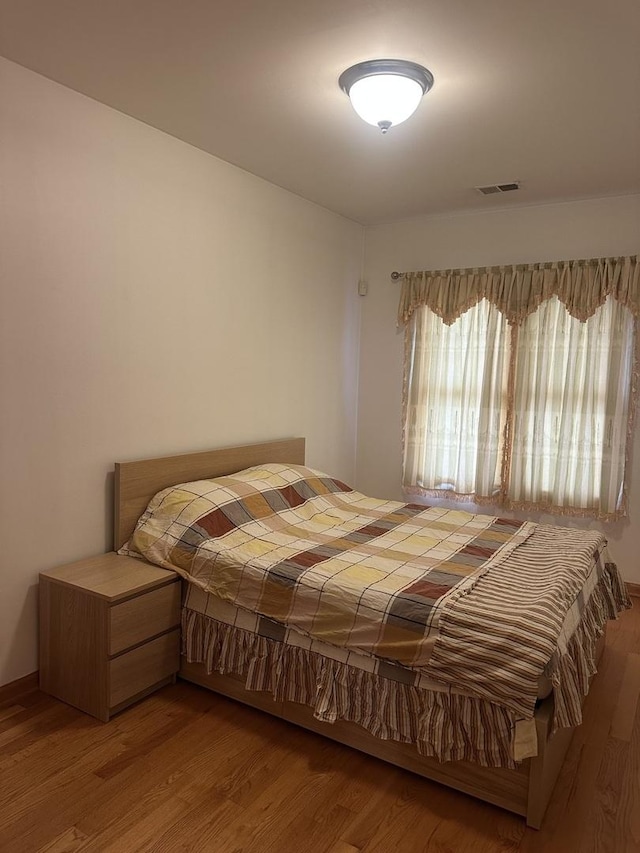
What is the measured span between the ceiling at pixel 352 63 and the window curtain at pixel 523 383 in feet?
2.34

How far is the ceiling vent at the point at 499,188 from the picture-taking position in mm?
3600

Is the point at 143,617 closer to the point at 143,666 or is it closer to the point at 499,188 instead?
the point at 143,666

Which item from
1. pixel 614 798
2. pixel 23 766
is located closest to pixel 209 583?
pixel 23 766

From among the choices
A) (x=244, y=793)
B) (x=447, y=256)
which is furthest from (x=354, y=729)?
(x=447, y=256)

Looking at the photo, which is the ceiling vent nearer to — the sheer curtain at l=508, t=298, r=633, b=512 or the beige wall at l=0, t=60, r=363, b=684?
the sheer curtain at l=508, t=298, r=633, b=512

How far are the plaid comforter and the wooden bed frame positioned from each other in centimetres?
10

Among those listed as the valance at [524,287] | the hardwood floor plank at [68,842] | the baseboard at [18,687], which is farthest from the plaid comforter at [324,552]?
the valance at [524,287]

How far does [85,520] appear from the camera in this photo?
273 cm

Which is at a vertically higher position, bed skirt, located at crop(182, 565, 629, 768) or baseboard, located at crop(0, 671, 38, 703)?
bed skirt, located at crop(182, 565, 629, 768)

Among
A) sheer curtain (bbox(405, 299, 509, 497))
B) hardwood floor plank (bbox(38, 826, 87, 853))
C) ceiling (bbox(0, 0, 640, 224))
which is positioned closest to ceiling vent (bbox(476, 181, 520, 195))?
ceiling (bbox(0, 0, 640, 224))

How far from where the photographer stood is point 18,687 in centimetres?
250

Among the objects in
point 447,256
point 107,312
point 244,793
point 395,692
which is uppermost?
point 447,256

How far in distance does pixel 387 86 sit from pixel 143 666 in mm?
2422

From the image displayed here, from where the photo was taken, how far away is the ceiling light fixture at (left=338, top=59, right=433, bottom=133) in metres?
2.22
